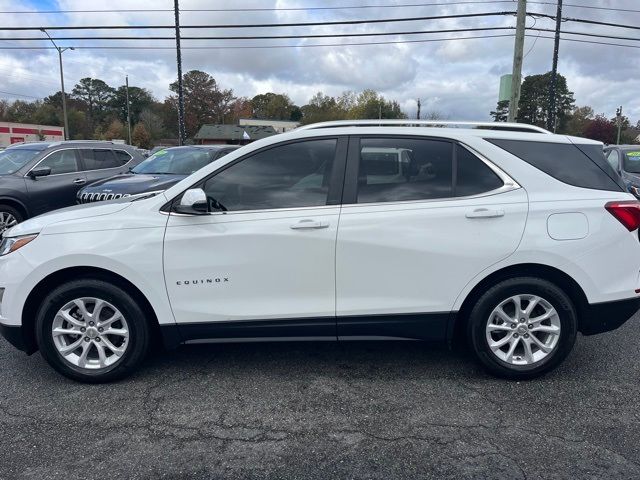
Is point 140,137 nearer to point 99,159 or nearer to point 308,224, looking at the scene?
point 99,159

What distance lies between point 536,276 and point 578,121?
248 feet

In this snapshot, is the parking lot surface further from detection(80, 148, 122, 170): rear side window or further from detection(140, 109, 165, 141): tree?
detection(140, 109, 165, 141): tree

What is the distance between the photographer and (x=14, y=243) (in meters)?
3.59

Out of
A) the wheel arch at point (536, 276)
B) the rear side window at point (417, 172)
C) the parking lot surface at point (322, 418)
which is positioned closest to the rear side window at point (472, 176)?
the rear side window at point (417, 172)

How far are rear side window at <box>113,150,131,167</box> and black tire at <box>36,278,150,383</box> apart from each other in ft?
22.9

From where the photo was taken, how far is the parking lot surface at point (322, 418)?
2701mm

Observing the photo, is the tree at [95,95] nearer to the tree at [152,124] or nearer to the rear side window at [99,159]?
the tree at [152,124]

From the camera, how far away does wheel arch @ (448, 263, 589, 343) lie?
11.7ft

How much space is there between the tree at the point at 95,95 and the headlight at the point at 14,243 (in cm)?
10359

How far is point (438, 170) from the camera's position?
3.64 meters

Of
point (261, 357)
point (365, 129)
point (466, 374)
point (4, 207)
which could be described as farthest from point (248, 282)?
point (4, 207)

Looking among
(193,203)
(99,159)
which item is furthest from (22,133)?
(193,203)

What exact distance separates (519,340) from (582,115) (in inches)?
3172

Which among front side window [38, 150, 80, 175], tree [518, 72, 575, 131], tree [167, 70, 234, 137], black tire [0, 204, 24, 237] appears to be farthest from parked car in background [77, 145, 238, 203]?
tree [167, 70, 234, 137]
